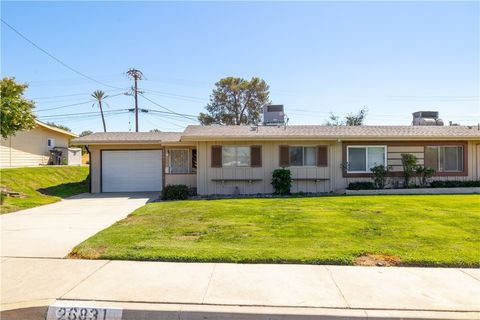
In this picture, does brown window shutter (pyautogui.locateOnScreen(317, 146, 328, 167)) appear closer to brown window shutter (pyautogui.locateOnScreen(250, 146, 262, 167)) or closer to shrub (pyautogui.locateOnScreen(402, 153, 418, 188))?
brown window shutter (pyautogui.locateOnScreen(250, 146, 262, 167))

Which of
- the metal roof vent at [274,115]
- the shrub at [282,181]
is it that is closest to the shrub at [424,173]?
the shrub at [282,181]

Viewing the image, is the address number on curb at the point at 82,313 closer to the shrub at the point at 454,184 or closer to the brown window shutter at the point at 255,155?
the brown window shutter at the point at 255,155

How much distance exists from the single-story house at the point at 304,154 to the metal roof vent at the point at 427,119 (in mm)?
3466

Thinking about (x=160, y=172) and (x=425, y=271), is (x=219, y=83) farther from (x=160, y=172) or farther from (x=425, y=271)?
(x=425, y=271)

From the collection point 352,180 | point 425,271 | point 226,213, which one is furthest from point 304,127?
point 425,271

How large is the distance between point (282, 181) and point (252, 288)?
10079mm

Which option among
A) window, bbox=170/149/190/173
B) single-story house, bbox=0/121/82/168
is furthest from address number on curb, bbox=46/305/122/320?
single-story house, bbox=0/121/82/168

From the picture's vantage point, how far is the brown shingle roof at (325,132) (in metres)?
14.7

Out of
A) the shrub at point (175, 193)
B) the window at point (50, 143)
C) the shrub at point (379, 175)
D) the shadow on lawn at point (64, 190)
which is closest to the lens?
the shrub at point (175, 193)

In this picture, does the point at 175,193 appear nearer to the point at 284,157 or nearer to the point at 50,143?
the point at 284,157

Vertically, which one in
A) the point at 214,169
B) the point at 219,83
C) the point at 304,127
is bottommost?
the point at 214,169

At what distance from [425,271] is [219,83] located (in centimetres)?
3879

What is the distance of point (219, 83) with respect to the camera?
1655 inches

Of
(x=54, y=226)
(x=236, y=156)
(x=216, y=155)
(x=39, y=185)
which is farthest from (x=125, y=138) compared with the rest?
(x=54, y=226)
